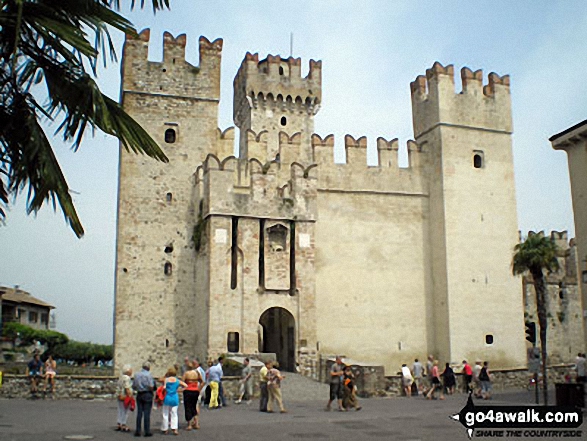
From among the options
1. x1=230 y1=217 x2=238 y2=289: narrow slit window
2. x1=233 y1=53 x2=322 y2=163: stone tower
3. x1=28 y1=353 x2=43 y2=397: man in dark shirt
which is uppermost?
x1=233 y1=53 x2=322 y2=163: stone tower

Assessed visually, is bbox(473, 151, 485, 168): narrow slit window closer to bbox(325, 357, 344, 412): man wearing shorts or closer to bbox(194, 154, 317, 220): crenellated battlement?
bbox(194, 154, 317, 220): crenellated battlement

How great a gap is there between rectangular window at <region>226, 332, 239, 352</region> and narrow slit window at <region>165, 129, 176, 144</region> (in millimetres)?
9174

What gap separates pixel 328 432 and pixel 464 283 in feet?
58.3

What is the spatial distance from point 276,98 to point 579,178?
69.1ft

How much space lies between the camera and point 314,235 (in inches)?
1102

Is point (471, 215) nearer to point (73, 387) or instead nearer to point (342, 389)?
point (342, 389)

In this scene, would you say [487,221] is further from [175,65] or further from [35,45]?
[35,45]

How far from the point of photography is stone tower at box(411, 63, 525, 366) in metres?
29.2

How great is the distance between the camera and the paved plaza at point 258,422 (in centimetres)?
1248

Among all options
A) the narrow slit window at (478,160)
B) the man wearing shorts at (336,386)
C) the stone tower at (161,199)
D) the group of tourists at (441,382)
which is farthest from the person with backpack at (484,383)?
the narrow slit window at (478,160)

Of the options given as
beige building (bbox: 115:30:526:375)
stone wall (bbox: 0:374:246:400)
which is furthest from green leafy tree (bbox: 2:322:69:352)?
stone wall (bbox: 0:374:246:400)

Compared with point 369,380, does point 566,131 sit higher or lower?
higher

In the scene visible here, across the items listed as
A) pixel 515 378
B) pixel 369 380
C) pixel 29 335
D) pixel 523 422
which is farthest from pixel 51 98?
pixel 29 335

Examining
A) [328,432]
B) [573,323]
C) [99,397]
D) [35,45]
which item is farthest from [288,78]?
[35,45]
